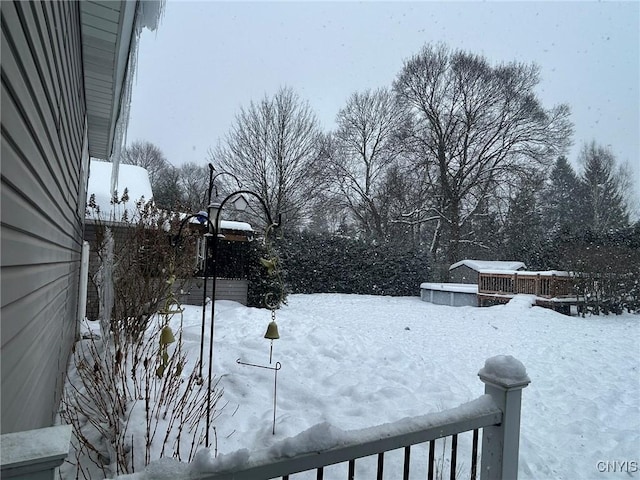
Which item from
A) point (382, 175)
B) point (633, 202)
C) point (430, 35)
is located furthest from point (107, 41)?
point (633, 202)

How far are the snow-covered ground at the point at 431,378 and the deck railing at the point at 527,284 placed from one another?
1368 millimetres

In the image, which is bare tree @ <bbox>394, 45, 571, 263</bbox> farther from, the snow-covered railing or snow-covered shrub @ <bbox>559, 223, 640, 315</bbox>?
the snow-covered railing

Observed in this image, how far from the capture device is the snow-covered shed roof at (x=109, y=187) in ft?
24.5

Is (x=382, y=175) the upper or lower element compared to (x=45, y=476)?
upper

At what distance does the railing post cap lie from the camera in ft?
5.53

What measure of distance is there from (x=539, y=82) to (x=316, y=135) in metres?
9.88

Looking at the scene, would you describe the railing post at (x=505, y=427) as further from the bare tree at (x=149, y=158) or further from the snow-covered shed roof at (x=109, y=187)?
the bare tree at (x=149, y=158)

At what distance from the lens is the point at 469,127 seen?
655 inches

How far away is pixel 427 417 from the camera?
4.90 ft

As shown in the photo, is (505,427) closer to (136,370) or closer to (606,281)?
(136,370)

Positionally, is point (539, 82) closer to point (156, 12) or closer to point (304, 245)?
point (304, 245)

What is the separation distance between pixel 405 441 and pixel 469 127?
688 inches

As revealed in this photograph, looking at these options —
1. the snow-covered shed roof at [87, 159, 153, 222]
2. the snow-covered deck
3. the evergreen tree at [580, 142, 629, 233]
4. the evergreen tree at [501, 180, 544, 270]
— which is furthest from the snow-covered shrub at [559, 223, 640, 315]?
the evergreen tree at [580, 142, 629, 233]

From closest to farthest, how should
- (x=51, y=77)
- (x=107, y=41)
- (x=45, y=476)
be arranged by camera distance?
(x=45, y=476)
(x=51, y=77)
(x=107, y=41)
